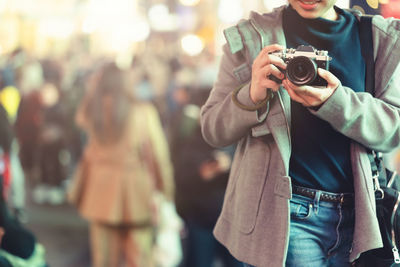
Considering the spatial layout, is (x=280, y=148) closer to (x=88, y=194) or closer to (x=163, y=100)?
(x=88, y=194)

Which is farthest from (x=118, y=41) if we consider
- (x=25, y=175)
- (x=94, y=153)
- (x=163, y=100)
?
(x=94, y=153)

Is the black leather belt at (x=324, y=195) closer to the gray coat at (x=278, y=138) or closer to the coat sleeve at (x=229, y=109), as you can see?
the gray coat at (x=278, y=138)

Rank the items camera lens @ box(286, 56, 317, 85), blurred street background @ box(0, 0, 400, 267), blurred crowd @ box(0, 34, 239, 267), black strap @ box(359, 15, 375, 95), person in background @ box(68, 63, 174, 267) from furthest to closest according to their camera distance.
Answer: blurred street background @ box(0, 0, 400, 267) < person in background @ box(68, 63, 174, 267) < blurred crowd @ box(0, 34, 239, 267) < black strap @ box(359, 15, 375, 95) < camera lens @ box(286, 56, 317, 85)

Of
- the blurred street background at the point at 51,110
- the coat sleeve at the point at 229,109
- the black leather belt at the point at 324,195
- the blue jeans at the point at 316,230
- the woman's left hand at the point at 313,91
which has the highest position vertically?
the woman's left hand at the point at 313,91

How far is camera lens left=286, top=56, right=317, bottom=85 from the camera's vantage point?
5.82 ft

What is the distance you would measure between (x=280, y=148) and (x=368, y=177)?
31 cm

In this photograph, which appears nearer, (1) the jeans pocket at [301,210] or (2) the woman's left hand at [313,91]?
(2) the woman's left hand at [313,91]

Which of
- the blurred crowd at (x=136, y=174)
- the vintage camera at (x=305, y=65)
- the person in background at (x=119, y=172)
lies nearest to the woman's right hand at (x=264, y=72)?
the vintage camera at (x=305, y=65)

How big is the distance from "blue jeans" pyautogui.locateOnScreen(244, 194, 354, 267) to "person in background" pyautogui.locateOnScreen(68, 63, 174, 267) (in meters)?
2.70

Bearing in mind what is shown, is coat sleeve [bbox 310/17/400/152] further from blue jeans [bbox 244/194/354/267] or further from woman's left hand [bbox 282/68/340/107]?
blue jeans [bbox 244/194/354/267]

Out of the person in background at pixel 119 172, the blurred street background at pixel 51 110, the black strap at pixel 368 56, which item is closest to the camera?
the black strap at pixel 368 56

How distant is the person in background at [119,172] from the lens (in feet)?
14.9

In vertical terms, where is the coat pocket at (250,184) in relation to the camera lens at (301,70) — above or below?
below

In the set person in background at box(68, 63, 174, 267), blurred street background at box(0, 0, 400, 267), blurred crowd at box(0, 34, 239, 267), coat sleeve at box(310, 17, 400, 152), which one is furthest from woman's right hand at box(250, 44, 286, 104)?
person in background at box(68, 63, 174, 267)
